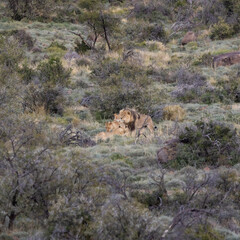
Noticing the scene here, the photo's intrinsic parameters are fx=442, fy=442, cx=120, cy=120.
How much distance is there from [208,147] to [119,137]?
2.45 m

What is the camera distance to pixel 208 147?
8.34 metres

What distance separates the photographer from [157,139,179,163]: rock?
26.8 feet

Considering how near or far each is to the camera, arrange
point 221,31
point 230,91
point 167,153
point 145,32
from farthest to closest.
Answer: point 145,32, point 221,31, point 230,91, point 167,153

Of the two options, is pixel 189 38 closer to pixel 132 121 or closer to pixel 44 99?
pixel 44 99

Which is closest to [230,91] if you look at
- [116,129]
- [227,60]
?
[227,60]

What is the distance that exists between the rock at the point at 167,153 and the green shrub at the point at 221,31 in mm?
16153

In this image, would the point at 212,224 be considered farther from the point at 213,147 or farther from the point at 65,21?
the point at 65,21

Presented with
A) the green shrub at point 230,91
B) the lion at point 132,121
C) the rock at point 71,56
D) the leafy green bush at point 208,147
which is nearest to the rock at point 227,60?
the green shrub at point 230,91

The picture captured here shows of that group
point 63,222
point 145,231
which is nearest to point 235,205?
point 145,231

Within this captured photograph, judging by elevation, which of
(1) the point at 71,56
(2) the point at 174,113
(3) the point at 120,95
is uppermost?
(3) the point at 120,95

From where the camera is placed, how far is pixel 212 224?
5254 millimetres

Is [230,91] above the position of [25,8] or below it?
above

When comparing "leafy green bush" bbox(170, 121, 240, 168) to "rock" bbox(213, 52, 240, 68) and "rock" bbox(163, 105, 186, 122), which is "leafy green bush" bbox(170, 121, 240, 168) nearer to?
"rock" bbox(163, 105, 186, 122)

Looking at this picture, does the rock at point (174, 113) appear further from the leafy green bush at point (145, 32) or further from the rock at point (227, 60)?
the leafy green bush at point (145, 32)
